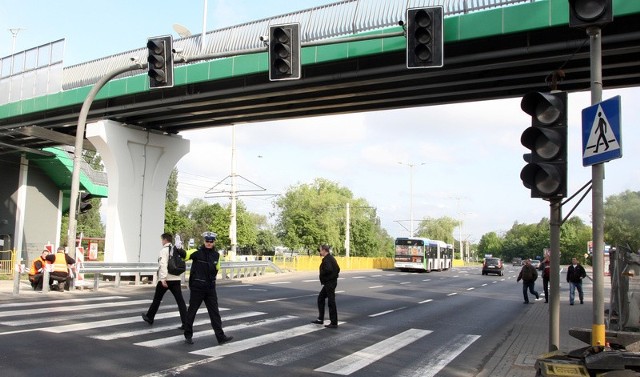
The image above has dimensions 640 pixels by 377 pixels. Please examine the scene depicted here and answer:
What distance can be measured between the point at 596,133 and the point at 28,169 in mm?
37606

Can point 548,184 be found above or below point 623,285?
above

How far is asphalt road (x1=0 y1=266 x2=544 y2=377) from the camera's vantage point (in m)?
7.57

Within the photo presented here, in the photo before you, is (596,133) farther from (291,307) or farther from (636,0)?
(291,307)

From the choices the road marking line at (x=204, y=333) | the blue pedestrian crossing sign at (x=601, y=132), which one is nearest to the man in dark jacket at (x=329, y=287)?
the road marking line at (x=204, y=333)

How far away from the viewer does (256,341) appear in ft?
32.2

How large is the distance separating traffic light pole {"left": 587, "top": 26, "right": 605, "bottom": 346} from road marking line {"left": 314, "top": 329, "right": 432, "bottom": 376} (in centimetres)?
322

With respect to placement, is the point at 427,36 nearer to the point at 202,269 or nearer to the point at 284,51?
the point at 284,51

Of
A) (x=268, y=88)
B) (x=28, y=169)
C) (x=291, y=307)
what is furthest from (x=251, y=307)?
(x=28, y=169)

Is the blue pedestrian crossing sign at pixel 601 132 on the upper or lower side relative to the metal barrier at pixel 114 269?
upper

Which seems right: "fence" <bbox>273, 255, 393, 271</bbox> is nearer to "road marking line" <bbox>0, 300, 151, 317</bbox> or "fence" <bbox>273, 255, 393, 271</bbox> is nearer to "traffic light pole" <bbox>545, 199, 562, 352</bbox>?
"road marking line" <bbox>0, 300, 151, 317</bbox>

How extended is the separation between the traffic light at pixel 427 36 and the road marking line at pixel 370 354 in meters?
5.21

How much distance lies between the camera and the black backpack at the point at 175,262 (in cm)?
1051

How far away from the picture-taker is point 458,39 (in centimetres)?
1550

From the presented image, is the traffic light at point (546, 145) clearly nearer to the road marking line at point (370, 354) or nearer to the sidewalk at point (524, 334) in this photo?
the sidewalk at point (524, 334)
